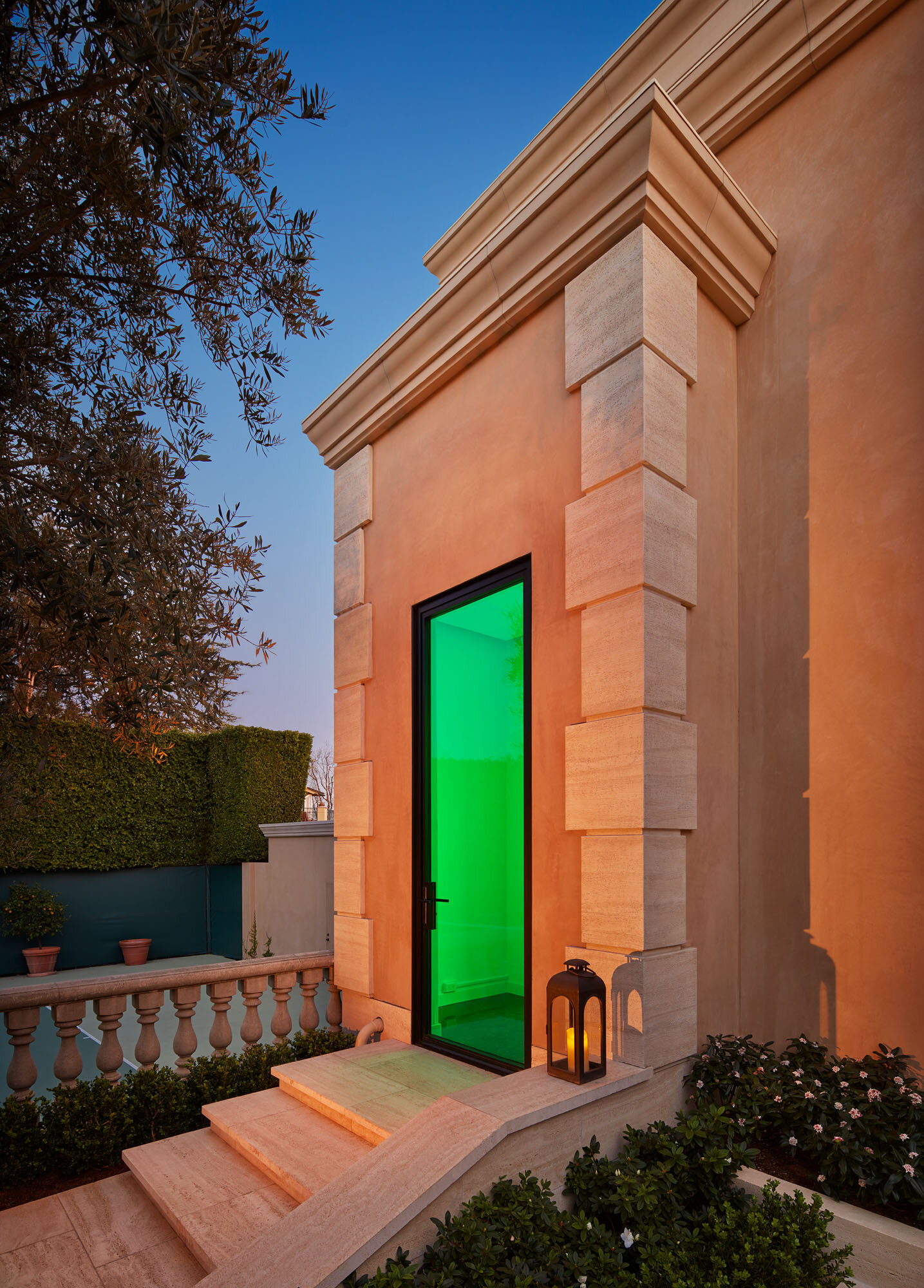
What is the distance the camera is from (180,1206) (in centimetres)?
307

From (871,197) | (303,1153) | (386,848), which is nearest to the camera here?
(303,1153)

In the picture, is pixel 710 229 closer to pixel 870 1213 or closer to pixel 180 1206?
pixel 870 1213

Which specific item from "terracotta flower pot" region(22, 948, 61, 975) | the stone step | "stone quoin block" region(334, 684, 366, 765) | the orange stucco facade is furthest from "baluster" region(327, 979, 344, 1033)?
"terracotta flower pot" region(22, 948, 61, 975)

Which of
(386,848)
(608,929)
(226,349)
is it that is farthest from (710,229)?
(386,848)

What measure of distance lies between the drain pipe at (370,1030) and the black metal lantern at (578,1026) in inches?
68.3

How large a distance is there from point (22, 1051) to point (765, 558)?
4453 mm

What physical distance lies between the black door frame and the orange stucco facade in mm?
94

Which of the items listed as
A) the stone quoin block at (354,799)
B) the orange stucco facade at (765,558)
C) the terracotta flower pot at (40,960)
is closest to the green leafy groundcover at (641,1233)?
the orange stucco facade at (765,558)

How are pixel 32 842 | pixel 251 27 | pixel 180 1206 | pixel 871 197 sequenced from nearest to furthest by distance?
pixel 251 27, pixel 180 1206, pixel 871 197, pixel 32 842

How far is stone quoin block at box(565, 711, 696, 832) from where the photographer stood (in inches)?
126

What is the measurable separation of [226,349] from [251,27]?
1.51m

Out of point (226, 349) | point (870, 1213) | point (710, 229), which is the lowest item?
point (870, 1213)

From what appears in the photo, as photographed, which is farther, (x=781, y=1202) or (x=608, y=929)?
(x=608, y=929)

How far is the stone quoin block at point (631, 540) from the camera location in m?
3.31
